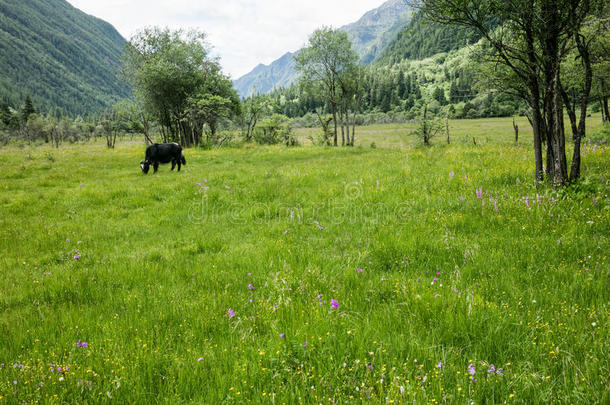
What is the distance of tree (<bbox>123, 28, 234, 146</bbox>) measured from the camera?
37.1 meters

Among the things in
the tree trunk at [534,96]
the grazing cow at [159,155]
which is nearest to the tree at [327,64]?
the grazing cow at [159,155]

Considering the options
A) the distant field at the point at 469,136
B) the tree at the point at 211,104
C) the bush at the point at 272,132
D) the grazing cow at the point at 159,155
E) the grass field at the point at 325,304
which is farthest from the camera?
the bush at the point at 272,132

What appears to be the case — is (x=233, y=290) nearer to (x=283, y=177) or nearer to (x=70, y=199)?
(x=283, y=177)

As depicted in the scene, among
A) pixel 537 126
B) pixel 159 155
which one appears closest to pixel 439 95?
pixel 159 155

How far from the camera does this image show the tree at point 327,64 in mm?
35934

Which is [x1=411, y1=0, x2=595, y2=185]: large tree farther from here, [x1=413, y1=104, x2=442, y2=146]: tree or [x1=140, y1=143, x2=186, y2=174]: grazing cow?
[x1=413, y1=104, x2=442, y2=146]: tree

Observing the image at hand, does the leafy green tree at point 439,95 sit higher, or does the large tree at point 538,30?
the leafy green tree at point 439,95

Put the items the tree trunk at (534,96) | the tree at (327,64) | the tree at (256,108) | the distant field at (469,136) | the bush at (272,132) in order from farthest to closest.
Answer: the bush at (272,132) < the tree at (256,108) < the distant field at (469,136) < the tree at (327,64) < the tree trunk at (534,96)

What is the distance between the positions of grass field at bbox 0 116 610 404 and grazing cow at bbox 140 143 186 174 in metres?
10.6

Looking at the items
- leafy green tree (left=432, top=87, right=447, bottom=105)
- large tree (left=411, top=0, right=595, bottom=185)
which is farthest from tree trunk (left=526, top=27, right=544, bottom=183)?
leafy green tree (left=432, top=87, right=447, bottom=105)

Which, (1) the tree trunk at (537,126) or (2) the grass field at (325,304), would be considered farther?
(1) the tree trunk at (537,126)

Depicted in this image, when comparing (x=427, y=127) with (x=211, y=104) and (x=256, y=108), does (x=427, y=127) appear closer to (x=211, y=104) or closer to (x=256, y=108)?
(x=256, y=108)

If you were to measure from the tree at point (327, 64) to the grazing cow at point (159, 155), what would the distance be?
24.4 metres

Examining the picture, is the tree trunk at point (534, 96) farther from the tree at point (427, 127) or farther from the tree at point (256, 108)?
the tree at point (256, 108)
